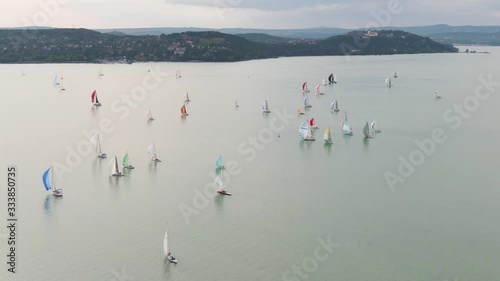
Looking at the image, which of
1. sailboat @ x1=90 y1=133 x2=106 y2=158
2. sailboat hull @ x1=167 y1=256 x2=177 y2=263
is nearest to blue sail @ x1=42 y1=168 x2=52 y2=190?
sailboat @ x1=90 y1=133 x2=106 y2=158

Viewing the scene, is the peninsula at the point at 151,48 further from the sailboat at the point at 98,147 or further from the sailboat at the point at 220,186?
the sailboat at the point at 220,186

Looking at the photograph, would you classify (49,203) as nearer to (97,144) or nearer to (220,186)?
(220,186)

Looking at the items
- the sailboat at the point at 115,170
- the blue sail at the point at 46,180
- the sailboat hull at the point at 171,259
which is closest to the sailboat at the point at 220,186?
the sailboat at the point at 115,170

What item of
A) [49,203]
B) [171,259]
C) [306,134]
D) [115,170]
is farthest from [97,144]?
[171,259]

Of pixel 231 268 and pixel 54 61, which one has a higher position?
pixel 54 61

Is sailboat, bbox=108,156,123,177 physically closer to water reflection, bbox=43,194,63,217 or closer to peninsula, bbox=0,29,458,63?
water reflection, bbox=43,194,63,217

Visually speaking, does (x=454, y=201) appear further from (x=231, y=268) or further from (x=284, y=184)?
(x=231, y=268)

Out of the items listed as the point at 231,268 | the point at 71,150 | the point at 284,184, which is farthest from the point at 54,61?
the point at 231,268

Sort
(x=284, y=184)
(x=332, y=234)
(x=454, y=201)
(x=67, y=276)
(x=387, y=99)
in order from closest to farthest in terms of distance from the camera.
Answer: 1. (x=67, y=276)
2. (x=332, y=234)
3. (x=454, y=201)
4. (x=284, y=184)
5. (x=387, y=99)
